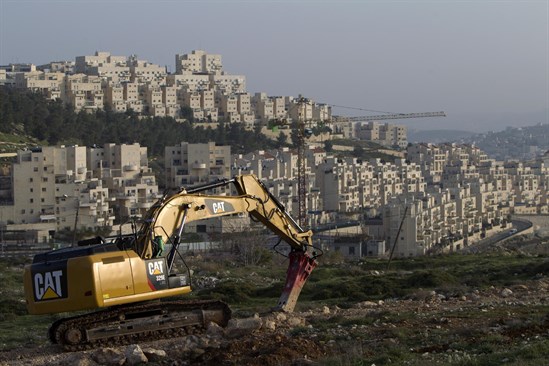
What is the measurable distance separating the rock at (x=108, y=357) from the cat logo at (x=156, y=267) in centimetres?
123

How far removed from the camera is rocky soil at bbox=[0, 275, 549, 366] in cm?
1163

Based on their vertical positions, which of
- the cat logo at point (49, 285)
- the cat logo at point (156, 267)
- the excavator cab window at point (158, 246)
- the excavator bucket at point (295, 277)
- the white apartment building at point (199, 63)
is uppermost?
the white apartment building at point (199, 63)

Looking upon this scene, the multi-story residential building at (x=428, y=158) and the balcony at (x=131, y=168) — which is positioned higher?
the balcony at (x=131, y=168)

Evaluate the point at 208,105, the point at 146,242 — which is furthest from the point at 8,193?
the point at 208,105

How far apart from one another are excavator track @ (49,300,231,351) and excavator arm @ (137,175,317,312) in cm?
74

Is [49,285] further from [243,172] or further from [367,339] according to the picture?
[243,172]

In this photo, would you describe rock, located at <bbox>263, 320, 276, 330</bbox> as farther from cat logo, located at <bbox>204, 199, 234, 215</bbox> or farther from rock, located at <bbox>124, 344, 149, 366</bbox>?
rock, located at <bbox>124, 344, 149, 366</bbox>

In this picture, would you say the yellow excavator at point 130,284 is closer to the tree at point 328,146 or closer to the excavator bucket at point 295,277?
the excavator bucket at point 295,277

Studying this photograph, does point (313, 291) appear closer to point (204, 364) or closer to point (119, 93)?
point (204, 364)

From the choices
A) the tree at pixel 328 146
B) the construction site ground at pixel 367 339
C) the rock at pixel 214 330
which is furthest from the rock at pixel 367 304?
the tree at pixel 328 146

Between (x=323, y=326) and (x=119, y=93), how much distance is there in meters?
102

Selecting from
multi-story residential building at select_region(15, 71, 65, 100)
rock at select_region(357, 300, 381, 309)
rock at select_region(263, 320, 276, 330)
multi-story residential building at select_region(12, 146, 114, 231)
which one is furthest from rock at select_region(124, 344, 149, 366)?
multi-story residential building at select_region(15, 71, 65, 100)

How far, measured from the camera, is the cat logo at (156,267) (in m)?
13.8

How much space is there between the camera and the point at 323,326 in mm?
14398
